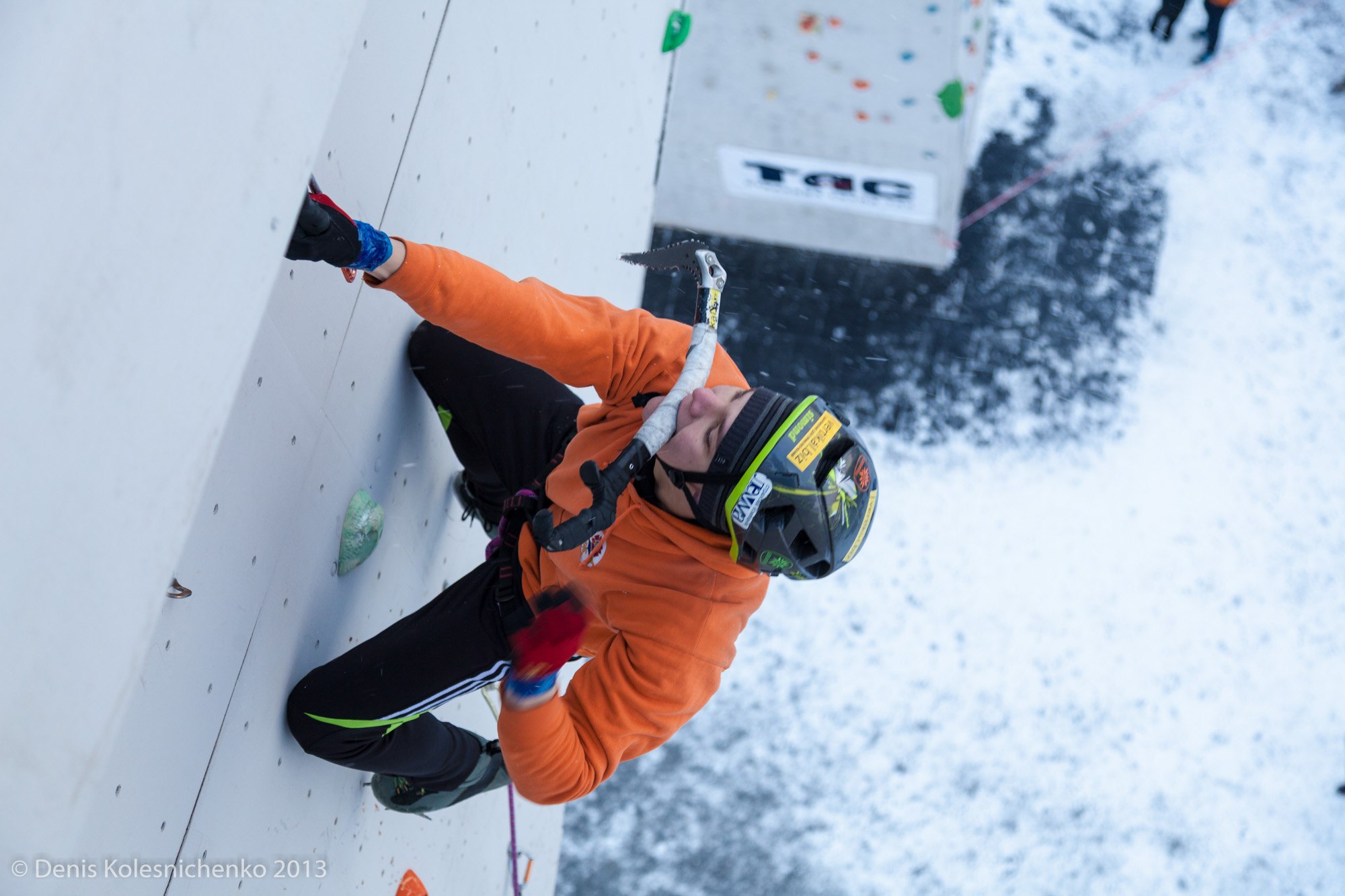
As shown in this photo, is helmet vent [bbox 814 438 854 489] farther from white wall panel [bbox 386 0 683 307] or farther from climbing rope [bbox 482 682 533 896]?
climbing rope [bbox 482 682 533 896]

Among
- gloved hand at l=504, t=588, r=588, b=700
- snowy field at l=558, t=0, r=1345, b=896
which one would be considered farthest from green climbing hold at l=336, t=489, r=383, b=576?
snowy field at l=558, t=0, r=1345, b=896

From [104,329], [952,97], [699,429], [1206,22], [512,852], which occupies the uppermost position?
[104,329]

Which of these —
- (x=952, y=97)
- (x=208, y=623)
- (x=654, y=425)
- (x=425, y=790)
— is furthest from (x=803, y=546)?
(x=952, y=97)

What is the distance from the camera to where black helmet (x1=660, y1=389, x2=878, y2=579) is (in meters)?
1.73

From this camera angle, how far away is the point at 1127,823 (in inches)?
155

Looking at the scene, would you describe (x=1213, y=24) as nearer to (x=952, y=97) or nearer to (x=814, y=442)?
(x=952, y=97)

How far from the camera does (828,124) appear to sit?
14.3ft

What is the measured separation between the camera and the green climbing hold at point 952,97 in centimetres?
394

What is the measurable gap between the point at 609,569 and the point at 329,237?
817 millimetres

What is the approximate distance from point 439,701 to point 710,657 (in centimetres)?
61

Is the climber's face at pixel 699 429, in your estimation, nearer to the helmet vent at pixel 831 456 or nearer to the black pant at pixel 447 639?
the helmet vent at pixel 831 456

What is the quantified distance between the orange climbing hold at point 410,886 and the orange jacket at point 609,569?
0.90 m

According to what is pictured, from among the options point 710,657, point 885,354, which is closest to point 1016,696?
point 885,354

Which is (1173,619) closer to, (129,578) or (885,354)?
(885,354)
